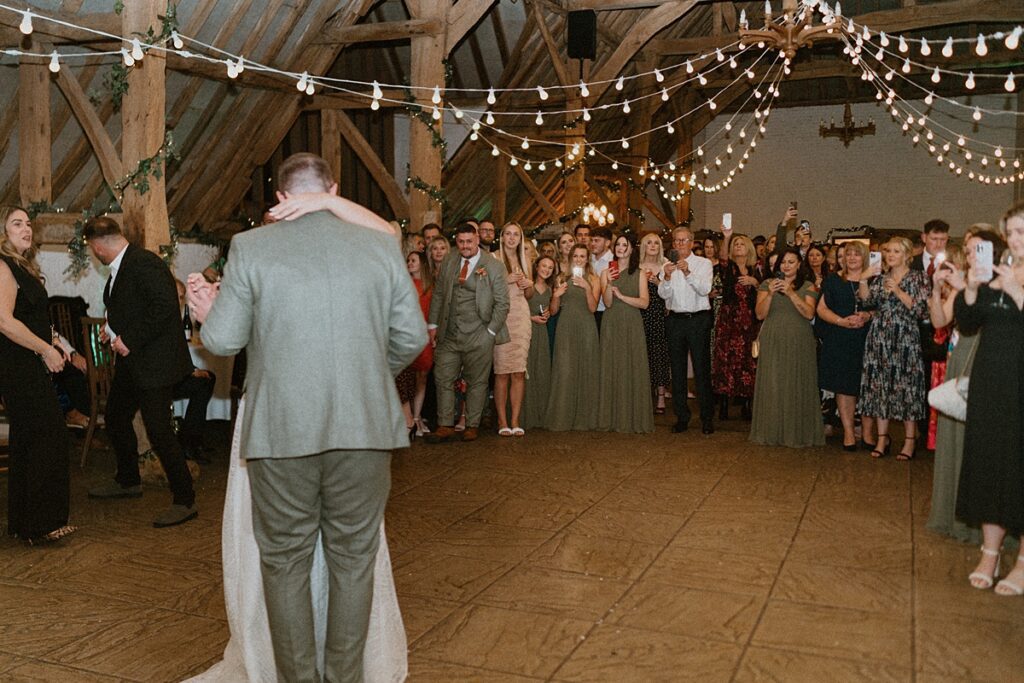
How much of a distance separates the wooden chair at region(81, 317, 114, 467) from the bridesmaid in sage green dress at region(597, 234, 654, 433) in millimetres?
3218

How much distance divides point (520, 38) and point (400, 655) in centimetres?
930

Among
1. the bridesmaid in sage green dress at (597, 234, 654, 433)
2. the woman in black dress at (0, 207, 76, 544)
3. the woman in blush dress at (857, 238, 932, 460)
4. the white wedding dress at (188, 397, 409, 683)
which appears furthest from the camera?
the bridesmaid in sage green dress at (597, 234, 654, 433)

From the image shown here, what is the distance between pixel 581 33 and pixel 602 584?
7845 mm

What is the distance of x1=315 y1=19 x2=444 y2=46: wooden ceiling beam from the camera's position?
7.94 metres

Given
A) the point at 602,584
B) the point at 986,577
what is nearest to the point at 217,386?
the point at 602,584

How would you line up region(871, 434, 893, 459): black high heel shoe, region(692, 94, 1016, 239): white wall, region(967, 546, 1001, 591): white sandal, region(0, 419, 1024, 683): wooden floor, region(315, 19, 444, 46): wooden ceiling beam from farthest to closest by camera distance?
region(692, 94, 1016, 239): white wall → region(315, 19, 444, 46): wooden ceiling beam → region(871, 434, 893, 459): black high heel shoe → region(967, 546, 1001, 591): white sandal → region(0, 419, 1024, 683): wooden floor

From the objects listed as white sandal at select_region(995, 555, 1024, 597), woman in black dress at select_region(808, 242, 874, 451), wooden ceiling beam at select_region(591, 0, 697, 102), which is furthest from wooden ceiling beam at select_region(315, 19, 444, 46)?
white sandal at select_region(995, 555, 1024, 597)

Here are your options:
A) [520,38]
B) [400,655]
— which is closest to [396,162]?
[520,38]

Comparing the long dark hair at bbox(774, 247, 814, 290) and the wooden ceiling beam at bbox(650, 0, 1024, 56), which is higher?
the wooden ceiling beam at bbox(650, 0, 1024, 56)

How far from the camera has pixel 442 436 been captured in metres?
6.40

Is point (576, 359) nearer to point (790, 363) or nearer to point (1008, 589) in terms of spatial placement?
point (790, 363)

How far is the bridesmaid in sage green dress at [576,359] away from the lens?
674 cm

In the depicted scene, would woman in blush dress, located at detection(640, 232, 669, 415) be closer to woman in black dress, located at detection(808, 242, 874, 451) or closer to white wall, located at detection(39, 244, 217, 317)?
woman in black dress, located at detection(808, 242, 874, 451)

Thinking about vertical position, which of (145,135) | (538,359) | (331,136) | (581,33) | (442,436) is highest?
(581,33)
